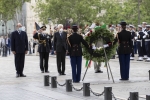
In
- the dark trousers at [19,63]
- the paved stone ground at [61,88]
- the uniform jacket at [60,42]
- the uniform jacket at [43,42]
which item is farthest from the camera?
the uniform jacket at [43,42]

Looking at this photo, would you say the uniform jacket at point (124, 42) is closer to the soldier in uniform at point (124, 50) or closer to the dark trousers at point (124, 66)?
the soldier in uniform at point (124, 50)

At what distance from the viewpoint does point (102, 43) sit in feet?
70.8

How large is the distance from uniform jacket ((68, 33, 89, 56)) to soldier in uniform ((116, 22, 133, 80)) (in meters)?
1.24

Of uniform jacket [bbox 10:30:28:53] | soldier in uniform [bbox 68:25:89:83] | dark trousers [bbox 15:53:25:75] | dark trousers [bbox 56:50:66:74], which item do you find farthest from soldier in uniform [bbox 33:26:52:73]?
soldier in uniform [bbox 68:25:89:83]

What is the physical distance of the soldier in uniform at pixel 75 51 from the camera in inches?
813

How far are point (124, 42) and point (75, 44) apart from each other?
1739 mm

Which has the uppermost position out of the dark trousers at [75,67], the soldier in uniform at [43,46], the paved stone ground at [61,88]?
the soldier in uniform at [43,46]

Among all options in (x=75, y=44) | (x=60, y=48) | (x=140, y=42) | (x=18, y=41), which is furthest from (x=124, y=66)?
(x=140, y=42)

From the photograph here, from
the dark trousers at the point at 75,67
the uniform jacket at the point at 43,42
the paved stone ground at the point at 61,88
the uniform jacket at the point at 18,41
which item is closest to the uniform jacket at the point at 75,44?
the dark trousers at the point at 75,67

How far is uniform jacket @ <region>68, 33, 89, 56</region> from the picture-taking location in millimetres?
20812

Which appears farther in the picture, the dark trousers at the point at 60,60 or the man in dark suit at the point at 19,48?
the dark trousers at the point at 60,60

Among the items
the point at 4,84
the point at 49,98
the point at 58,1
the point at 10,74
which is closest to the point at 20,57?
the point at 10,74

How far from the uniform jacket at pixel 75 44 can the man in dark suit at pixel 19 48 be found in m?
3.88

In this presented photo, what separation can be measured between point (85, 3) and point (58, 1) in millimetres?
3527
